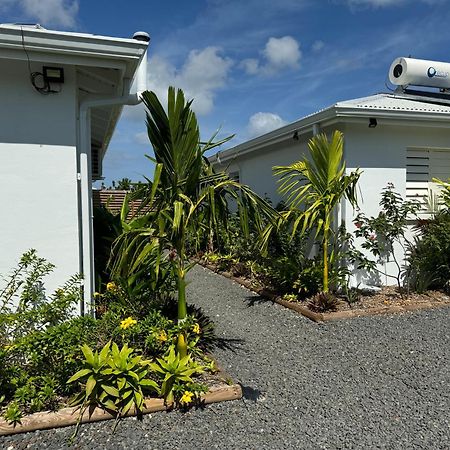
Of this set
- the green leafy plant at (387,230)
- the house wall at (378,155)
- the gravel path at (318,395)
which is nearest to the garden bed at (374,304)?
the gravel path at (318,395)

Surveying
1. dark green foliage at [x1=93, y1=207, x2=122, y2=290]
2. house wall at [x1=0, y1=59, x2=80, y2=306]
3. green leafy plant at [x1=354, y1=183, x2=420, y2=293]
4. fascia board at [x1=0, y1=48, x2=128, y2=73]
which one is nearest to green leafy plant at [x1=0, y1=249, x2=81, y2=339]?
house wall at [x1=0, y1=59, x2=80, y2=306]

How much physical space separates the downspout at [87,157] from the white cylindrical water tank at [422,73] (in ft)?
24.7

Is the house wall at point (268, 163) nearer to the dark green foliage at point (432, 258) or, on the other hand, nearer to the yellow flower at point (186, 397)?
A: the dark green foliage at point (432, 258)

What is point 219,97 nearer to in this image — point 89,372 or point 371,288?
point 371,288

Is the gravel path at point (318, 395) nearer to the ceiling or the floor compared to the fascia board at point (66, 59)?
nearer to the floor

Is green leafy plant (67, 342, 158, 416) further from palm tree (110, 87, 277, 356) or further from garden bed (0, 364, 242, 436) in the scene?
palm tree (110, 87, 277, 356)

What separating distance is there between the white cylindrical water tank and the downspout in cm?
754

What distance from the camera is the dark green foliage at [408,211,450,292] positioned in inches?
261

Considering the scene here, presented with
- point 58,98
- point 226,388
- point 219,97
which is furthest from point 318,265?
point 219,97

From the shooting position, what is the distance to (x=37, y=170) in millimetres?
3928

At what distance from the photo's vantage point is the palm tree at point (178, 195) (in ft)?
12.2

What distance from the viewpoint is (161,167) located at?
146 inches

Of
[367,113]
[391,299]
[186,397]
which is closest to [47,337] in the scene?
[186,397]

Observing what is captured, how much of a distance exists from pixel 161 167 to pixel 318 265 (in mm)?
3755
